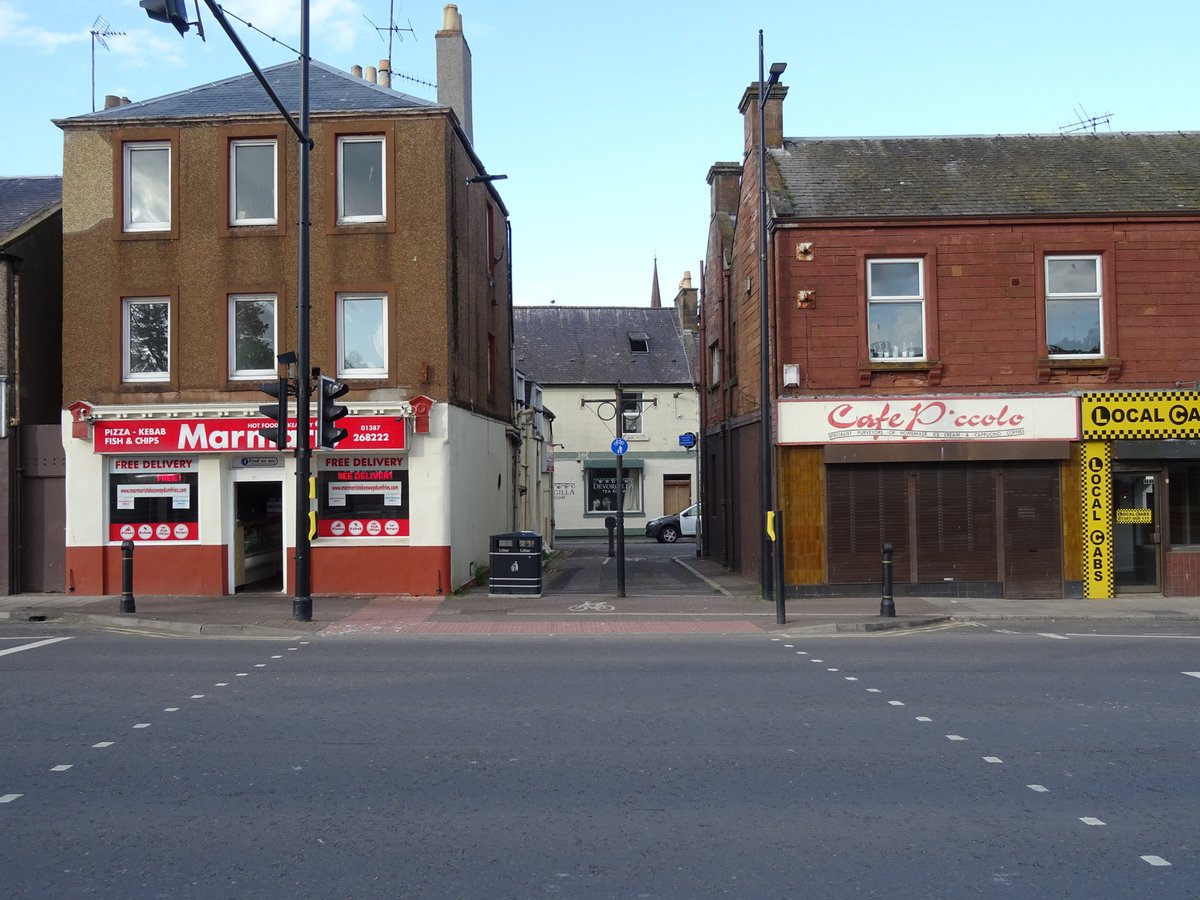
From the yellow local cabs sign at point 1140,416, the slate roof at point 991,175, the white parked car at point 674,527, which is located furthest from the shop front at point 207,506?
the white parked car at point 674,527

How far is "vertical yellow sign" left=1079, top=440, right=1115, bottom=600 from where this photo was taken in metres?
19.5

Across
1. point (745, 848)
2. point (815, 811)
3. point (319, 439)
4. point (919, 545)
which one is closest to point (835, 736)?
point (815, 811)

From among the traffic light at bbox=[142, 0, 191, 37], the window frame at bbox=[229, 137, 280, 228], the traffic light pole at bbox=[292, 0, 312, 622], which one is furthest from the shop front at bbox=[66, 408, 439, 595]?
the traffic light at bbox=[142, 0, 191, 37]

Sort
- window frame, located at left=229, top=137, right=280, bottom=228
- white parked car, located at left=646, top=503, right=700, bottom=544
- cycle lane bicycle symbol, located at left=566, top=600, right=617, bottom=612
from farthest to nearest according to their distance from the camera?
white parked car, located at left=646, top=503, right=700, bottom=544 → window frame, located at left=229, top=137, right=280, bottom=228 → cycle lane bicycle symbol, located at left=566, top=600, right=617, bottom=612

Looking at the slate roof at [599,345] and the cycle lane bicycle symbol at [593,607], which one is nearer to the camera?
the cycle lane bicycle symbol at [593,607]

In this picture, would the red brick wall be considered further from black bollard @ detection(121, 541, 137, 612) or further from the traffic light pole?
black bollard @ detection(121, 541, 137, 612)

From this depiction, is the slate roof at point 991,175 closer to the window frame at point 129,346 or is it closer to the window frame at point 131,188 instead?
the window frame at point 131,188

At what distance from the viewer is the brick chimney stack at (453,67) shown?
77.7 ft

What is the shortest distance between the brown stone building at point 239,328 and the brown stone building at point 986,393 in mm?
6302

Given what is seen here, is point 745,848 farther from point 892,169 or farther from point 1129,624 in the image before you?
point 892,169

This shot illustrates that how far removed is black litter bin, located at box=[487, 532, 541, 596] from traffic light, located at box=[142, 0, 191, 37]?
10749 mm

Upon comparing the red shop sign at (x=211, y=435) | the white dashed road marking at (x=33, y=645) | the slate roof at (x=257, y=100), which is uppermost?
the slate roof at (x=257, y=100)

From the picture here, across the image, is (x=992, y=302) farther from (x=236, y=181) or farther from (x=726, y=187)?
(x=236, y=181)

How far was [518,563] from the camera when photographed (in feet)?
65.0
